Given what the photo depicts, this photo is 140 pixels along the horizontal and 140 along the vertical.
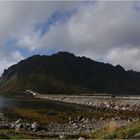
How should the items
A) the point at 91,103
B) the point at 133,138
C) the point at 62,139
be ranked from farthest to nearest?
the point at 91,103 → the point at 62,139 → the point at 133,138

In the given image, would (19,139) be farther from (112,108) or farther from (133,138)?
(112,108)

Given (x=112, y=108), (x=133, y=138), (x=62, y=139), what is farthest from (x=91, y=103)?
(x=133, y=138)

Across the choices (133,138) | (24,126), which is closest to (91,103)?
(24,126)

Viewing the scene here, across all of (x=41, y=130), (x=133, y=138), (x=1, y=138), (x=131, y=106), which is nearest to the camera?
(x=133, y=138)

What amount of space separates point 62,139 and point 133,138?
812 cm

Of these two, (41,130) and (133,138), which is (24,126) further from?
(133,138)

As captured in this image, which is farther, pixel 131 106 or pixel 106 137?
pixel 131 106

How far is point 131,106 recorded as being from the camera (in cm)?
8494

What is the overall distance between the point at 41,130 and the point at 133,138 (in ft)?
66.3

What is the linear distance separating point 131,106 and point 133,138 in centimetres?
6209

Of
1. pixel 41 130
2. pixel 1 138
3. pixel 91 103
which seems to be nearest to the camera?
pixel 1 138

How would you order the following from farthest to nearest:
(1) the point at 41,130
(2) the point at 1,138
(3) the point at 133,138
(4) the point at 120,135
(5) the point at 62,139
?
(1) the point at 41,130, (5) the point at 62,139, (2) the point at 1,138, (4) the point at 120,135, (3) the point at 133,138

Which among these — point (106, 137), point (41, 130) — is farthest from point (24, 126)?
point (106, 137)

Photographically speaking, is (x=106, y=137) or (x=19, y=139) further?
(x=19, y=139)
